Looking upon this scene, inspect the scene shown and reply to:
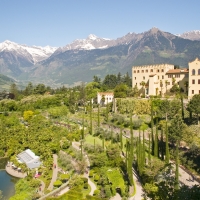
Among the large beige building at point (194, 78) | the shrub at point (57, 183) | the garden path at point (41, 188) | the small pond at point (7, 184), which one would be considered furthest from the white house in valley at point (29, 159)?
the large beige building at point (194, 78)

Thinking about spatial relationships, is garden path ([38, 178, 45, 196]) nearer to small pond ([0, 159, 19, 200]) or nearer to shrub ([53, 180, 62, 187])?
shrub ([53, 180, 62, 187])

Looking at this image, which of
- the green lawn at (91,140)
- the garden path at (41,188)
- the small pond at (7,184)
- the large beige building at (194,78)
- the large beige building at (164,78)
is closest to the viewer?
the garden path at (41,188)

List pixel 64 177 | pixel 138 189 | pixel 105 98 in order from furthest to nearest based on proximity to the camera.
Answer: pixel 105 98 < pixel 64 177 < pixel 138 189

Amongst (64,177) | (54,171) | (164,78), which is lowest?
(54,171)

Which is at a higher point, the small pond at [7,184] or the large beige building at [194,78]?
the large beige building at [194,78]

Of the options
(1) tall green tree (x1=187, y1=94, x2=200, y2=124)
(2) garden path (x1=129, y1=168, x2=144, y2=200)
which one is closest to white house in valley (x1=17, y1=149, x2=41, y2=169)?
(2) garden path (x1=129, y1=168, x2=144, y2=200)

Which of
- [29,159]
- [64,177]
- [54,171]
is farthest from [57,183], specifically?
[29,159]

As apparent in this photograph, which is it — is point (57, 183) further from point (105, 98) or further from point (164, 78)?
point (105, 98)

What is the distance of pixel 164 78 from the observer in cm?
6050

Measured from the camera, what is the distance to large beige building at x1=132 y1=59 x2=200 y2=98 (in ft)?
173

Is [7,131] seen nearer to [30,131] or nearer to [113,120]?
[30,131]

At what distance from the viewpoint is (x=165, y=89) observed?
5944 centimetres

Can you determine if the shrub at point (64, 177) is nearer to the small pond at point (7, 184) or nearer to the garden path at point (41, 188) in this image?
the garden path at point (41, 188)

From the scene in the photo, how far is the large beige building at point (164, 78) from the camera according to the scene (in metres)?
52.7
